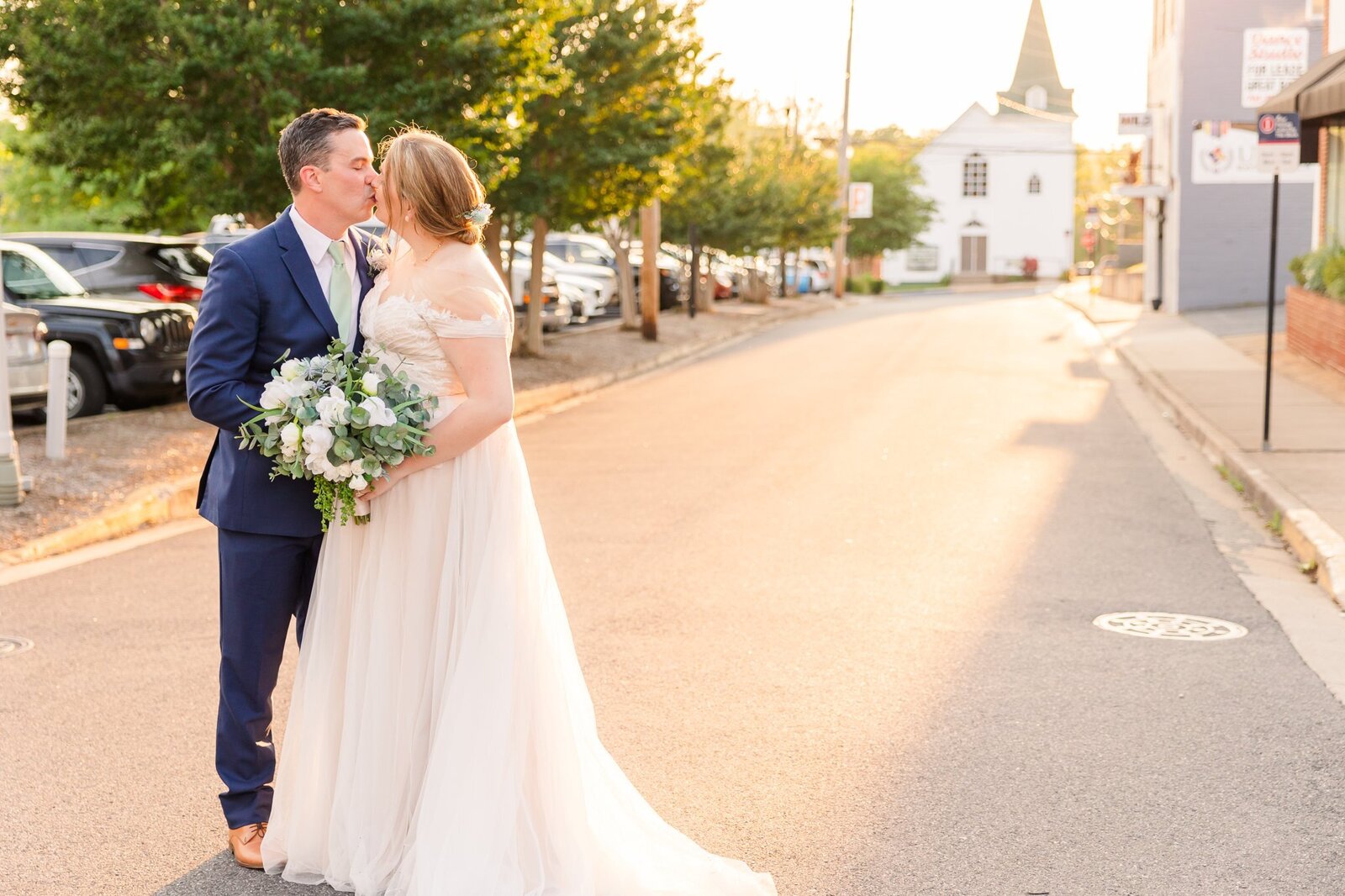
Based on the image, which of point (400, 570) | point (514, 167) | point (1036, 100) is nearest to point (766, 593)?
point (400, 570)

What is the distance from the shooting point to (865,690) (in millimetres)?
6078

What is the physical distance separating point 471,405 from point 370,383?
26 cm

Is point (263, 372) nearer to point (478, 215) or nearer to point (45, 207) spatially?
point (478, 215)

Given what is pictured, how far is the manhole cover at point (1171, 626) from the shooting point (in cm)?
697

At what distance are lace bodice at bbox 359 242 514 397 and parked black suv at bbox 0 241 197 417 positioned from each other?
10.3 meters

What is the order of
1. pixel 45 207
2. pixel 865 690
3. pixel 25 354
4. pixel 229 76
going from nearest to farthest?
pixel 865 690 → pixel 25 354 → pixel 229 76 → pixel 45 207

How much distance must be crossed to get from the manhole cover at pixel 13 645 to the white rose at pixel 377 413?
3773 millimetres

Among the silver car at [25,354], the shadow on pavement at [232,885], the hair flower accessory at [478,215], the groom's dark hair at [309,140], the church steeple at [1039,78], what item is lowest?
the shadow on pavement at [232,885]

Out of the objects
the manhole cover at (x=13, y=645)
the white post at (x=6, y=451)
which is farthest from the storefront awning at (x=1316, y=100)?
the manhole cover at (x=13, y=645)

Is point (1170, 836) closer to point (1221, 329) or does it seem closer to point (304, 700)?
point (304, 700)

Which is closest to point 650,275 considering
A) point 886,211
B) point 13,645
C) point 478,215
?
point 13,645

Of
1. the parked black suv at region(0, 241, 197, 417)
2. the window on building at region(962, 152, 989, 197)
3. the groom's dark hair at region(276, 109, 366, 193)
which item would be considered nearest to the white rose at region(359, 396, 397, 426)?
the groom's dark hair at region(276, 109, 366, 193)

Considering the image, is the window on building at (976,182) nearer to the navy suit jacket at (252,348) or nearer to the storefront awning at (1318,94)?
the storefront awning at (1318,94)

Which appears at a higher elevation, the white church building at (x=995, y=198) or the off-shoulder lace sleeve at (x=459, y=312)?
the white church building at (x=995, y=198)
